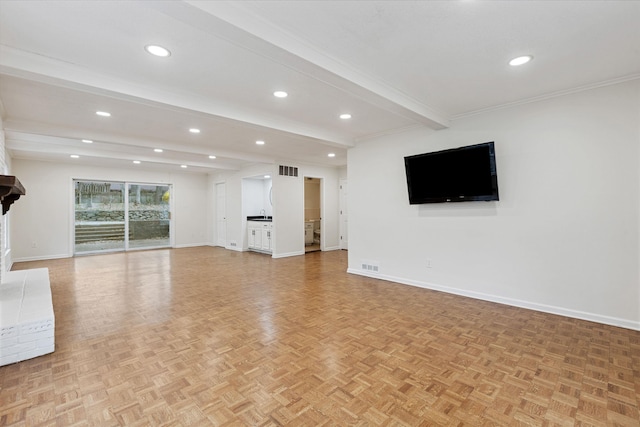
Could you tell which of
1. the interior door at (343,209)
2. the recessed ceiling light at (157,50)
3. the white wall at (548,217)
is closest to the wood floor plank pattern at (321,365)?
the white wall at (548,217)

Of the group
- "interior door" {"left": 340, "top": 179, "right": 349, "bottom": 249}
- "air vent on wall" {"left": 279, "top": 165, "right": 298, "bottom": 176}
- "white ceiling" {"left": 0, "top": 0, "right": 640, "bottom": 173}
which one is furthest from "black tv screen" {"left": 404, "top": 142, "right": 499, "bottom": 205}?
"interior door" {"left": 340, "top": 179, "right": 349, "bottom": 249}

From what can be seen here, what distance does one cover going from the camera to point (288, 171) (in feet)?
25.3

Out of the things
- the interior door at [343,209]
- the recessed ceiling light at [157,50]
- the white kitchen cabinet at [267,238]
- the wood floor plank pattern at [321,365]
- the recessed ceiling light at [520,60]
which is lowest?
the wood floor plank pattern at [321,365]

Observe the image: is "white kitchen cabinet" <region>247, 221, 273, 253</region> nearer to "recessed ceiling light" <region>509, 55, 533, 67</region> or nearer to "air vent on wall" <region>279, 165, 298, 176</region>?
"air vent on wall" <region>279, 165, 298, 176</region>

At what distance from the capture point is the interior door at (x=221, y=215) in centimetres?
949

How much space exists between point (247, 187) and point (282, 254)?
94.0 inches

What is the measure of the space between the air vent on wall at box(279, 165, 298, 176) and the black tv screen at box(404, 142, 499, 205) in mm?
3805

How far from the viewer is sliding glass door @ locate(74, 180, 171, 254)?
8.10m

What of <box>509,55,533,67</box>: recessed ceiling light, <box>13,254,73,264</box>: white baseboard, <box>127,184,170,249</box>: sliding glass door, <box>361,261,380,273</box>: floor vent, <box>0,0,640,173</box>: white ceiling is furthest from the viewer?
<box>127,184,170,249</box>: sliding glass door

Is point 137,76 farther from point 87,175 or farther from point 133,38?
point 87,175

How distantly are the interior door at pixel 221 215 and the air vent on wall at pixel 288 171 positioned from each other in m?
2.70

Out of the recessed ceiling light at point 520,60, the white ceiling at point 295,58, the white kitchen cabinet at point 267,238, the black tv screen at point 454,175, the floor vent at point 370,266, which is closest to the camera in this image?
the white ceiling at point 295,58

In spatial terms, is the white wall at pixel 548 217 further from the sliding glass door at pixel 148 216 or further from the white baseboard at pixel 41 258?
the white baseboard at pixel 41 258

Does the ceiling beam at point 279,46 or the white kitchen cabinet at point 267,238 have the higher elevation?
the ceiling beam at point 279,46
